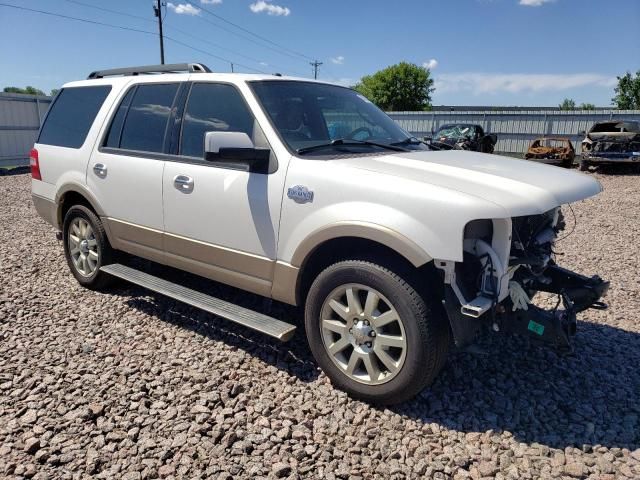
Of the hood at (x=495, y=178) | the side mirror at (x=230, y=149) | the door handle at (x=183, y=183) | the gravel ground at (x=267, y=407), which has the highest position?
the side mirror at (x=230, y=149)

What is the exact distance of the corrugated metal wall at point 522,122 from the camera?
21.8 meters

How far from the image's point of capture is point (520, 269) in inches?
123

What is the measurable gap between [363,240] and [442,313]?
2.10ft

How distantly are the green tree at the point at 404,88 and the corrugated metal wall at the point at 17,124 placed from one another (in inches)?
1868

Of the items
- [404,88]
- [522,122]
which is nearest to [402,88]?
[404,88]

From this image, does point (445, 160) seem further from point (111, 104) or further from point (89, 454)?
point (111, 104)

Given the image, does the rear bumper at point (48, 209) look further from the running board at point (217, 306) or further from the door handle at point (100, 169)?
the running board at point (217, 306)

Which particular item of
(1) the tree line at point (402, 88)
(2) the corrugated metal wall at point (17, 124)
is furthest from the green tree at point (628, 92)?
(2) the corrugated metal wall at point (17, 124)

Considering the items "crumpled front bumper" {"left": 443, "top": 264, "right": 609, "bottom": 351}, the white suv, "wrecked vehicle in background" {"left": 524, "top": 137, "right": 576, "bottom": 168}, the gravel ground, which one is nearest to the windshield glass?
"wrecked vehicle in background" {"left": 524, "top": 137, "right": 576, "bottom": 168}

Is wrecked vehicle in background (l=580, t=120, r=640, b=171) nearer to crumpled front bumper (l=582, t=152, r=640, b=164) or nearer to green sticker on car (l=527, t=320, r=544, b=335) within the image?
crumpled front bumper (l=582, t=152, r=640, b=164)

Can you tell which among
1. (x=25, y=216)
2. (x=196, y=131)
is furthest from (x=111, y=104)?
(x=25, y=216)

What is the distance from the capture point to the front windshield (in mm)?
3508

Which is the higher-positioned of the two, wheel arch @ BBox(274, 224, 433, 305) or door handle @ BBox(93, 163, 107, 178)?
door handle @ BBox(93, 163, 107, 178)

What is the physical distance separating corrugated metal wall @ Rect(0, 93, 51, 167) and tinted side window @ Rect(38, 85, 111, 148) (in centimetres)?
1373
